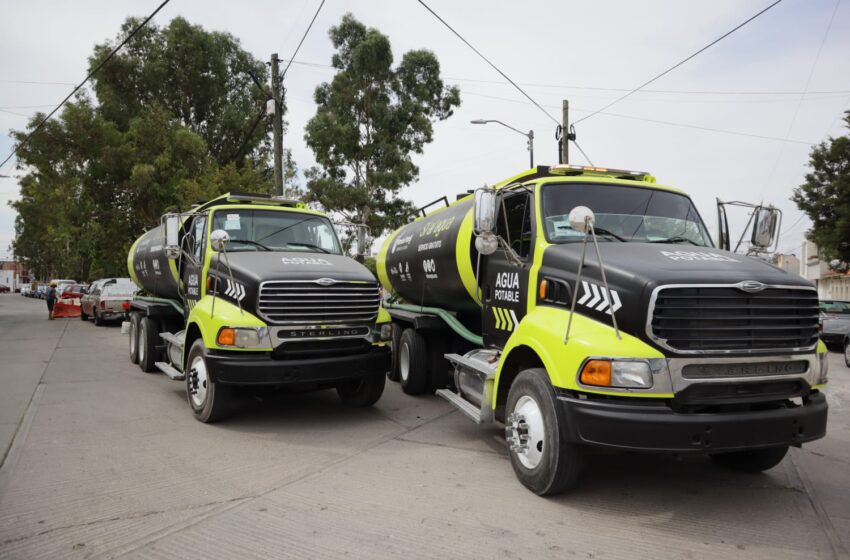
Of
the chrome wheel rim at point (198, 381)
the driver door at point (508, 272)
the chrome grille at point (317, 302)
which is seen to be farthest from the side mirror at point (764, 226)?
the chrome wheel rim at point (198, 381)

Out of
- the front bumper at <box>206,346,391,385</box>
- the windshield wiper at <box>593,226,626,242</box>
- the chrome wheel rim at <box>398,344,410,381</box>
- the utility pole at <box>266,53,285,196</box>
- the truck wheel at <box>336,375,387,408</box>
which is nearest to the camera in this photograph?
the windshield wiper at <box>593,226,626,242</box>

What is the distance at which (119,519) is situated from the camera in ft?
13.3

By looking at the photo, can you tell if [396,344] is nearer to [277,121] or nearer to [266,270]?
[266,270]

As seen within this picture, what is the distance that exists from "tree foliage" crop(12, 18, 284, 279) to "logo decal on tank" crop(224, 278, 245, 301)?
16.2m

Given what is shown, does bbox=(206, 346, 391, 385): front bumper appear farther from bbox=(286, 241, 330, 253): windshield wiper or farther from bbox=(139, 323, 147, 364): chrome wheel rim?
bbox=(139, 323, 147, 364): chrome wheel rim

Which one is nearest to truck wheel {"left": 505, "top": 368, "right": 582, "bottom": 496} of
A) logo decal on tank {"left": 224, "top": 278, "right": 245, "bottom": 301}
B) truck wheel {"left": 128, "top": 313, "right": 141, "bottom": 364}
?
logo decal on tank {"left": 224, "top": 278, "right": 245, "bottom": 301}

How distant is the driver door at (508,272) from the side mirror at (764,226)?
6.56 ft

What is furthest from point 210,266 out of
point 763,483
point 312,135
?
point 312,135

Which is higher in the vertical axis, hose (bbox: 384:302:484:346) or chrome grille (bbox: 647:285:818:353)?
chrome grille (bbox: 647:285:818:353)

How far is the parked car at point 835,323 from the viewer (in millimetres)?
14594

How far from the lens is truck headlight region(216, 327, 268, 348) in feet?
20.6

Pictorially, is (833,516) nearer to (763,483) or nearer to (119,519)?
(763,483)

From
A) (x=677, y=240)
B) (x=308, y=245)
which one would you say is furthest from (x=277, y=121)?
(x=677, y=240)

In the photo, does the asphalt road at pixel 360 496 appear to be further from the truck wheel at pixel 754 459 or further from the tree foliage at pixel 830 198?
the tree foliage at pixel 830 198
